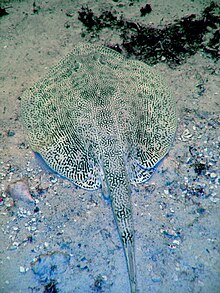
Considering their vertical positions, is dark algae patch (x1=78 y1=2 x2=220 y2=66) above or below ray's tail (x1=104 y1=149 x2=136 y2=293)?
above

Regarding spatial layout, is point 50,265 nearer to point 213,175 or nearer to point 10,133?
point 10,133

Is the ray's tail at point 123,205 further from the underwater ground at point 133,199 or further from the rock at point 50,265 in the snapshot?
the rock at point 50,265

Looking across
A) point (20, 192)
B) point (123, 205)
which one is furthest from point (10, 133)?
point (123, 205)

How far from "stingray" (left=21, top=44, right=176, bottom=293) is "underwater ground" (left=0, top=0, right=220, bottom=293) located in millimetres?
391

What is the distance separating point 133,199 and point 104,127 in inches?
56.7

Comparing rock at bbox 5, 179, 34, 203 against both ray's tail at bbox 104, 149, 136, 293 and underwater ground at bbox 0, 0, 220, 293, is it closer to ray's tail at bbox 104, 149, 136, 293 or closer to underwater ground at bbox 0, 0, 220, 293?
underwater ground at bbox 0, 0, 220, 293

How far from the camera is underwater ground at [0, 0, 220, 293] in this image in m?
3.92

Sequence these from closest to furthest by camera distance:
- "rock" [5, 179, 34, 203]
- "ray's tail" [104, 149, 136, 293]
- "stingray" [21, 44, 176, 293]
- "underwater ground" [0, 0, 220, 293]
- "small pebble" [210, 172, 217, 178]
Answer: "ray's tail" [104, 149, 136, 293] < "underwater ground" [0, 0, 220, 293] < "stingray" [21, 44, 176, 293] < "rock" [5, 179, 34, 203] < "small pebble" [210, 172, 217, 178]

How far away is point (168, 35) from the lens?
7383 mm

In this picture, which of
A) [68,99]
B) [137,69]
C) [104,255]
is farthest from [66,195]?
[137,69]

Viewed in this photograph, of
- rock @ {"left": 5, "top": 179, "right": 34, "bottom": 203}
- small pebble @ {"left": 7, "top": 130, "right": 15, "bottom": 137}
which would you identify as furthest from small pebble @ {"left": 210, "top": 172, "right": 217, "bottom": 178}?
small pebble @ {"left": 7, "top": 130, "right": 15, "bottom": 137}

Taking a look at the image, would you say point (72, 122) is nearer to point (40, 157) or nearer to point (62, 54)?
point (40, 157)

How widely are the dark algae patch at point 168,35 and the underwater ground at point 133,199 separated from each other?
3cm

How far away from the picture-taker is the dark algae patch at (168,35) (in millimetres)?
6941
